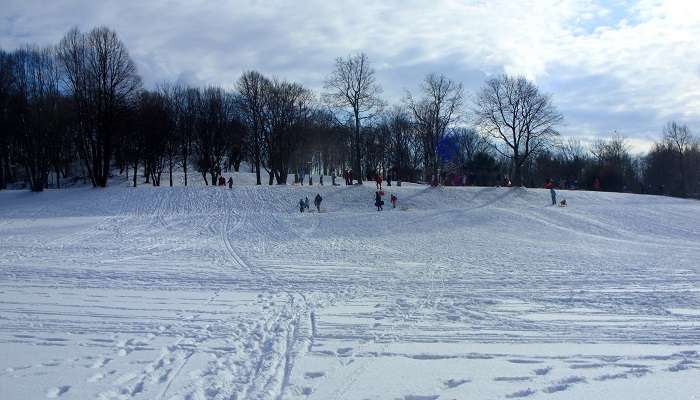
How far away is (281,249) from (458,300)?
33.7 feet

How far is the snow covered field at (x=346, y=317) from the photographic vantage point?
239 inches

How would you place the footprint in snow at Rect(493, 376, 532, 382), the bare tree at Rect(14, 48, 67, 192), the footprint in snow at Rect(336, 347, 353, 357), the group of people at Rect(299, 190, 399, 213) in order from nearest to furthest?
the footprint in snow at Rect(493, 376, 532, 382), the footprint in snow at Rect(336, 347, 353, 357), the group of people at Rect(299, 190, 399, 213), the bare tree at Rect(14, 48, 67, 192)

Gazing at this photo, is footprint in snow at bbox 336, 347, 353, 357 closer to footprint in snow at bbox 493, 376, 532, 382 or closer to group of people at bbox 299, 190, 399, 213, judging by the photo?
footprint in snow at bbox 493, 376, 532, 382

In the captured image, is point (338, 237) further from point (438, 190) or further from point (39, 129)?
point (39, 129)

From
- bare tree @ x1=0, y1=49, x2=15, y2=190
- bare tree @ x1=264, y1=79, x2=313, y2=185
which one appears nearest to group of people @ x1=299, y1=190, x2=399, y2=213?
bare tree @ x1=264, y1=79, x2=313, y2=185

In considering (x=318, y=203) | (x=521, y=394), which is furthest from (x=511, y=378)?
(x=318, y=203)

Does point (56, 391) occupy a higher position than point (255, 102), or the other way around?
point (255, 102)

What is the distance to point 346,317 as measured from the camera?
910 cm

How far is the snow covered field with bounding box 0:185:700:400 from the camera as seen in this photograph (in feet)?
20.0

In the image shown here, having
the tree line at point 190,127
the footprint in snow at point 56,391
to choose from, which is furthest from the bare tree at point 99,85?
the footprint in snow at point 56,391

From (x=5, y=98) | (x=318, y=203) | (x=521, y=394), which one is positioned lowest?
(x=521, y=394)

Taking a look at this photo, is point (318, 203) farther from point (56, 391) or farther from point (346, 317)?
point (56, 391)

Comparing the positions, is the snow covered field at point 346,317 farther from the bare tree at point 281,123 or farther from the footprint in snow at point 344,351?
the bare tree at point 281,123

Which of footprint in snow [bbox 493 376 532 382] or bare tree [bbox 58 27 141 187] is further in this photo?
bare tree [bbox 58 27 141 187]
